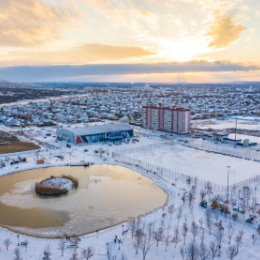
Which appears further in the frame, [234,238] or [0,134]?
[0,134]

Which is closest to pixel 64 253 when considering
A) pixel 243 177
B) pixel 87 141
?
pixel 243 177

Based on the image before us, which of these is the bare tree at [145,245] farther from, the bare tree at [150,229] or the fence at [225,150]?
the fence at [225,150]

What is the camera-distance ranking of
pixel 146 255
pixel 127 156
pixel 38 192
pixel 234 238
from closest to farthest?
pixel 146 255 → pixel 234 238 → pixel 38 192 → pixel 127 156

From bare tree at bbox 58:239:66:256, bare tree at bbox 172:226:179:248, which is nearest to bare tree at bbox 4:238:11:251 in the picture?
bare tree at bbox 58:239:66:256

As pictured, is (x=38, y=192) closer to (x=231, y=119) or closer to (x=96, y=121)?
(x=96, y=121)

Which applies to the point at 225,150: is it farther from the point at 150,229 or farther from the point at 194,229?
the point at 150,229

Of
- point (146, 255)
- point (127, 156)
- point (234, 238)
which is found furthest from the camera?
point (127, 156)

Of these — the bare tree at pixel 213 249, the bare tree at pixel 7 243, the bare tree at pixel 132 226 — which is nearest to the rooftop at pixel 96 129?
the bare tree at pixel 132 226

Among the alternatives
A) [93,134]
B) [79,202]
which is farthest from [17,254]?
[93,134]
